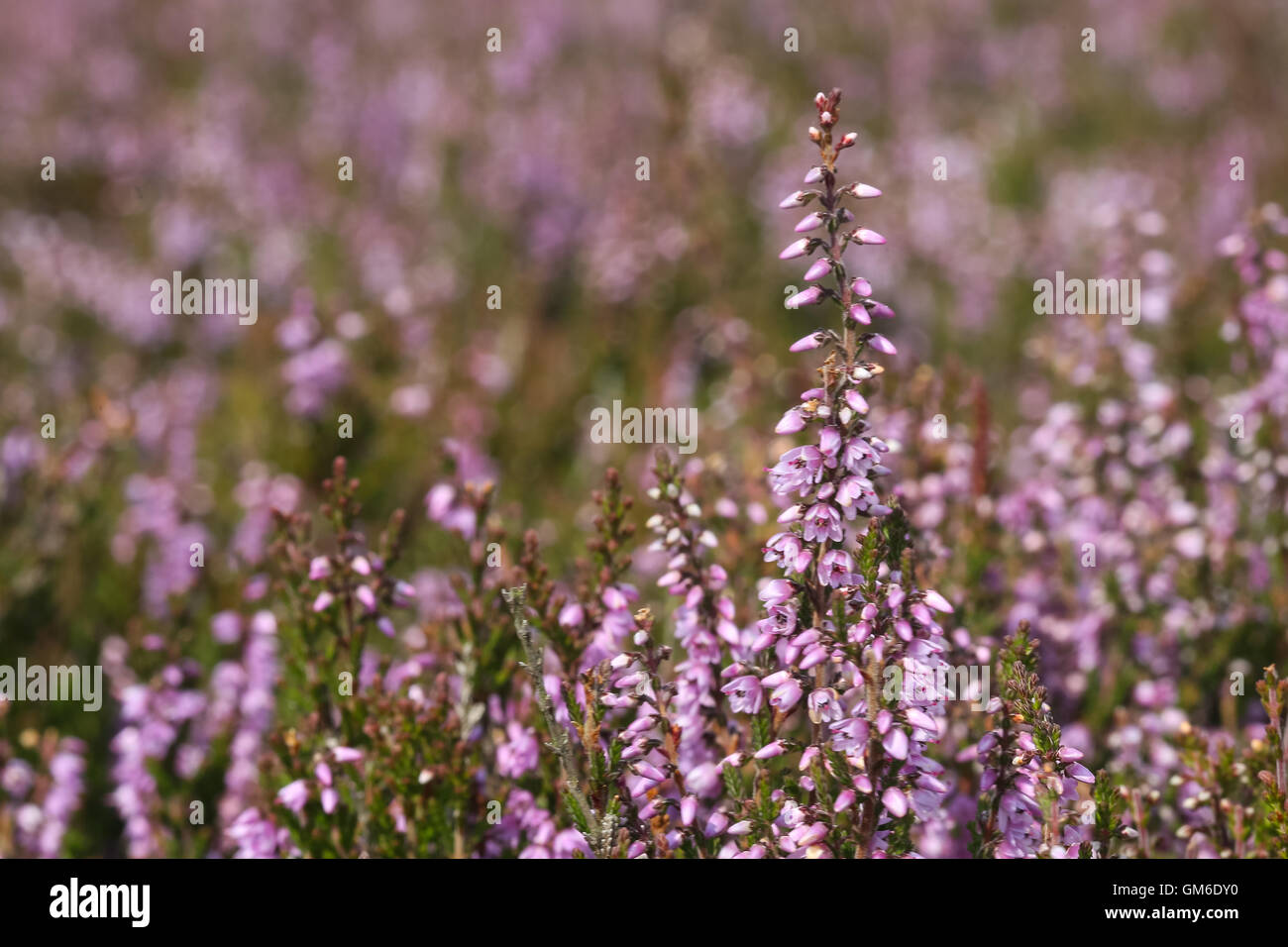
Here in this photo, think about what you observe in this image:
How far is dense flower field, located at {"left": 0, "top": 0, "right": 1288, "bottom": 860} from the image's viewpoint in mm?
2697

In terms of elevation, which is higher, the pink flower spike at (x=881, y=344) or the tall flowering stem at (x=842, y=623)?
the pink flower spike at (x=881, y=344)

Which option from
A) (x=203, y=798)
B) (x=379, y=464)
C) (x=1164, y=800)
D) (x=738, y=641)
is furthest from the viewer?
A: (x=379, y=464)

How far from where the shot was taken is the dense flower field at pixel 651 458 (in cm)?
270

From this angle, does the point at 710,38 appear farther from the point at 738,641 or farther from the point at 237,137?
the point at 738,641

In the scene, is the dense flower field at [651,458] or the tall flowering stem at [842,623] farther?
the dense flower field at [651,458]

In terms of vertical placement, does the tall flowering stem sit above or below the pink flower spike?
below

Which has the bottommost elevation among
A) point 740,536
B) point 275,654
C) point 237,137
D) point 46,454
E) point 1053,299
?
point 275,654

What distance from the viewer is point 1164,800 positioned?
3883mm

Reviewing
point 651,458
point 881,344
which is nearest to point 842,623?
point 881,344

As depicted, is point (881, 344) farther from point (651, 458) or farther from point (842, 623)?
point (651, 458)

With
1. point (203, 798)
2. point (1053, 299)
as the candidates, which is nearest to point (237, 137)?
point (1053, 299)

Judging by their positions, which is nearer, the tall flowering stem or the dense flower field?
the tall flowering stem
